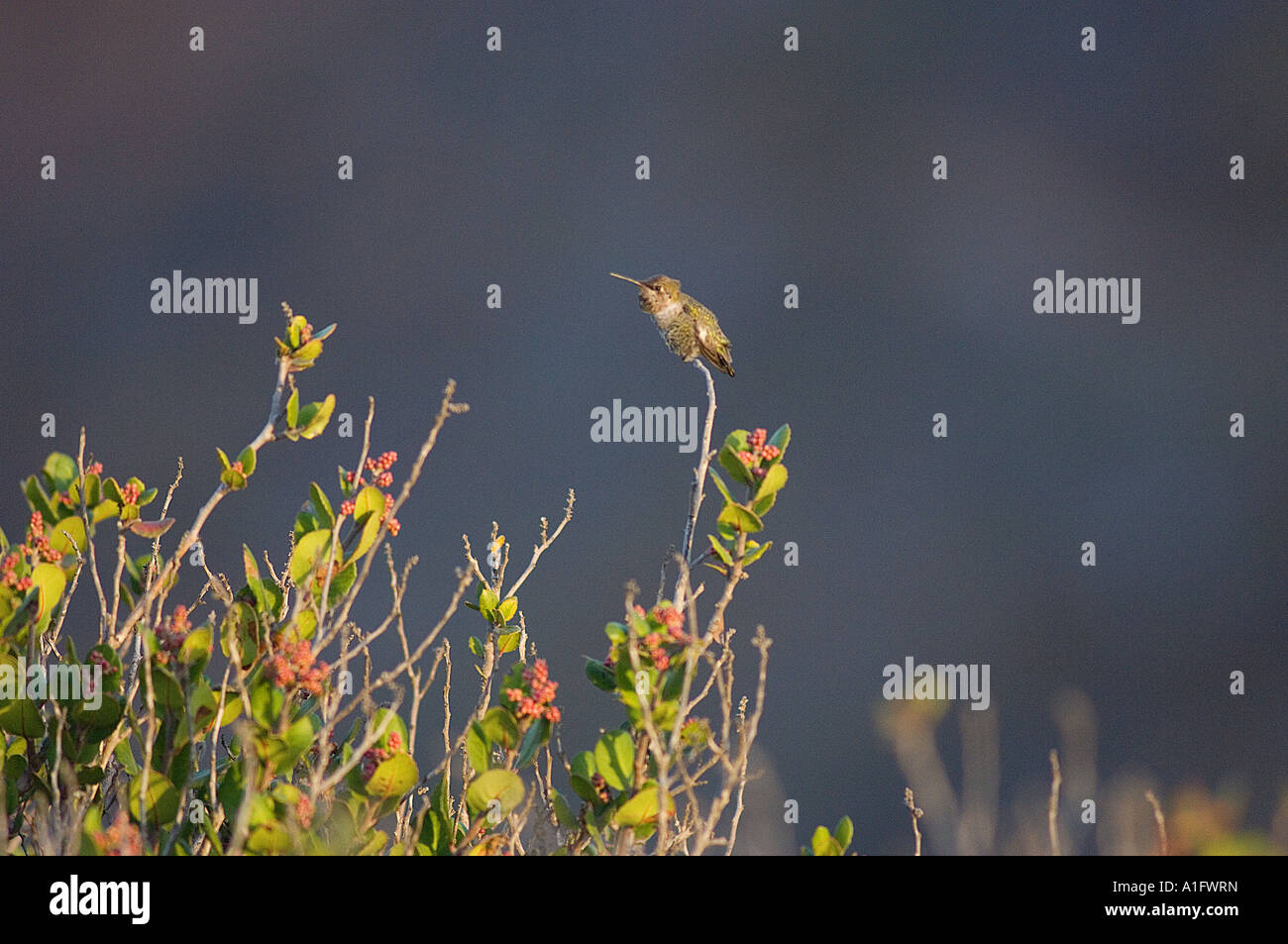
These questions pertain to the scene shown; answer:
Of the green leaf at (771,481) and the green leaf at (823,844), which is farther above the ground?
the green leaf at (771,481)

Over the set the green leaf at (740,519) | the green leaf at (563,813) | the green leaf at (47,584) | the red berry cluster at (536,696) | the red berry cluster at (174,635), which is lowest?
the green leaf at (563,813)

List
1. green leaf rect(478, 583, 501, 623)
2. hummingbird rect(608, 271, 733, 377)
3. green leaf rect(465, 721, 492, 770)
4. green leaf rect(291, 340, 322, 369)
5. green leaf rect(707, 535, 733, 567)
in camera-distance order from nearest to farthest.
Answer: green leaf rect(465, 721, 492, 770)
green leaf rect(707, 535, 733, 567)
green leaf rect(291, 340, 322, 369)
green leaf rect(478, 583, 501, 623)
hummingbird rect(608, 271, 733, 377)

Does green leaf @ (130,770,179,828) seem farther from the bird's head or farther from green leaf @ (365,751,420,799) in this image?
the bird's head

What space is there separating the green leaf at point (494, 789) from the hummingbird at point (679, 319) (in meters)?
1.31

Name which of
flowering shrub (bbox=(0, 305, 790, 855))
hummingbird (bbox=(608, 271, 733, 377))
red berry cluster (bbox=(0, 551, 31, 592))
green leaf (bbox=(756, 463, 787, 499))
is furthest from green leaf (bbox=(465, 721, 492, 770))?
hummingbird (bbox=(608, 271, 733, 377))

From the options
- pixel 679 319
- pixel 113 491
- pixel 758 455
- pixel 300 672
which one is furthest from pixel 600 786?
pixel 679 319

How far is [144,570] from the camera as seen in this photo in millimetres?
1669

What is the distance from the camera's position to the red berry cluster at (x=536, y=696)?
1.35 m

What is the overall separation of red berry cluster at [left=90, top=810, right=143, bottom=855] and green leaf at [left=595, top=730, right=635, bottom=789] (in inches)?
20.2

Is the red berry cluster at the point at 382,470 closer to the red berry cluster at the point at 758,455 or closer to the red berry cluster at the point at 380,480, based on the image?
the red berry cluster at the point at 380,480

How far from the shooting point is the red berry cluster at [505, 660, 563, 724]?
135 centimetres
